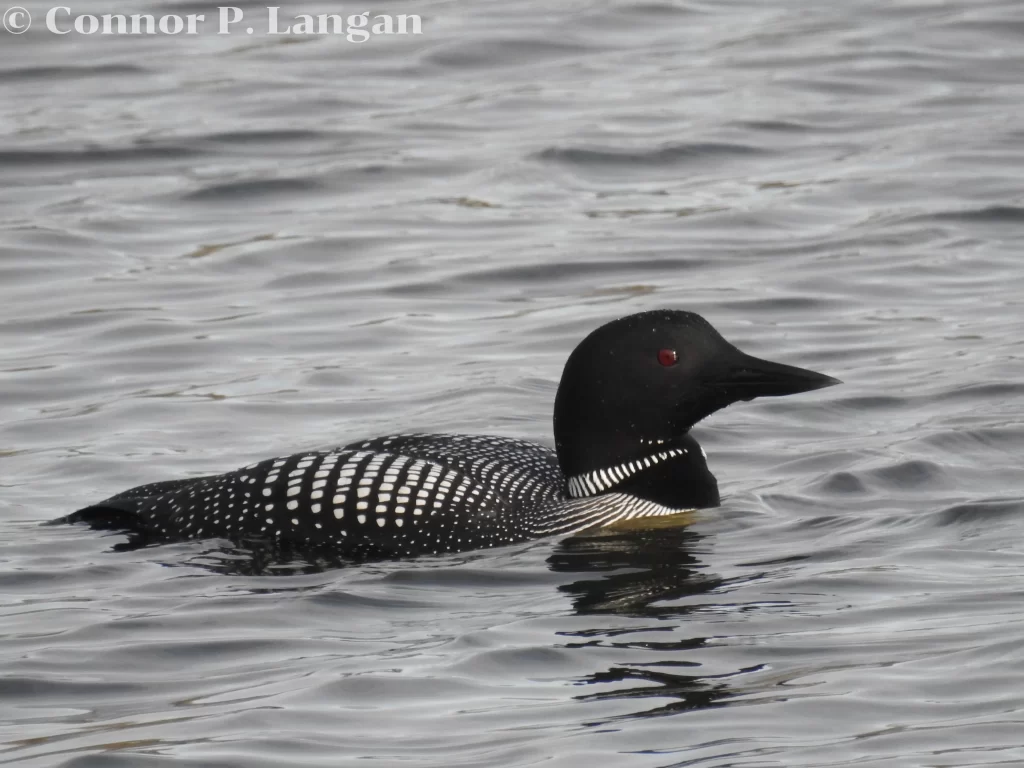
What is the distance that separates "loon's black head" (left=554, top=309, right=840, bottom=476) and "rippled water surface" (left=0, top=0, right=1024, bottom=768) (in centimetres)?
30

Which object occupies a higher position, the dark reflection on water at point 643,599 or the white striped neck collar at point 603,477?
the white striped neck collar at point 603,477

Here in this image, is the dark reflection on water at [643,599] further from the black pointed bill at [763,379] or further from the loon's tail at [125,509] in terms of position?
the loon's tail at [125,509]

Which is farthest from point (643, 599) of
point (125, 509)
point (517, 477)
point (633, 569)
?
point (125, 509)

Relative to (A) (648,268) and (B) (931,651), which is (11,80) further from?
(B) (931,651)

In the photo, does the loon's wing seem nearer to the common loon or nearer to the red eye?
the common loon

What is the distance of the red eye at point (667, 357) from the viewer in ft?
19.4

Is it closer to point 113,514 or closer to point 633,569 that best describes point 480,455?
point 633,569

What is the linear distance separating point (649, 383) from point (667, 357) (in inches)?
3.8

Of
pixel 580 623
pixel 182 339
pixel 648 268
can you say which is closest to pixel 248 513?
pixel 580 623

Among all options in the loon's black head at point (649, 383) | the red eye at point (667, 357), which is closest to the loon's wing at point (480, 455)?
the loon's black head at point (649, 383)

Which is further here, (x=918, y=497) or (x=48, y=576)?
(x=918, y=497)

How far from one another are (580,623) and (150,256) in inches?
195

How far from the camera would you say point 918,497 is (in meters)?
6.18

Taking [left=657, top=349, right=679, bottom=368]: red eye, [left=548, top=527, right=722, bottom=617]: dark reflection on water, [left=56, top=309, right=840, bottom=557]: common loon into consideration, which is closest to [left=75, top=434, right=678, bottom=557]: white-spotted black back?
[left=56, top=309, right=840, bottom=557]: common loon
